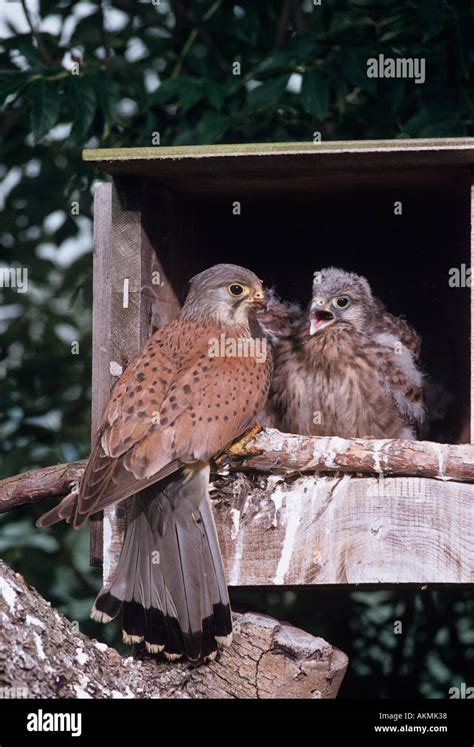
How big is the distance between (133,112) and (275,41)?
2.03 ft

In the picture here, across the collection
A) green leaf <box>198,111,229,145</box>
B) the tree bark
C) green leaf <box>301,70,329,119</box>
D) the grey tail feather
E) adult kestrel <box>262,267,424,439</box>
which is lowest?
the tree bark

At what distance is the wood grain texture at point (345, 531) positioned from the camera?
310 cm

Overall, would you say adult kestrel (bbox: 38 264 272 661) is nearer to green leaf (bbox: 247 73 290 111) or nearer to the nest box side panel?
the nest box side panel

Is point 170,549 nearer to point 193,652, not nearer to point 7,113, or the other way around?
point 193,652

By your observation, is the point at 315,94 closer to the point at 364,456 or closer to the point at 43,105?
the point at 43,105

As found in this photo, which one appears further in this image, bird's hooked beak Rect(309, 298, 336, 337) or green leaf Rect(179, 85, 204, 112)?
green leaf Rect(179, 85, 204, 112)

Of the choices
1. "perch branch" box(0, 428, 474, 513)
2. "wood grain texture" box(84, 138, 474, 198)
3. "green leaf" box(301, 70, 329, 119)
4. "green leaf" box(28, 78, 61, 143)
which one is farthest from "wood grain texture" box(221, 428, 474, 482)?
"green leaf" box(28, 78, 61, 143)

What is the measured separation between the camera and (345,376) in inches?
147

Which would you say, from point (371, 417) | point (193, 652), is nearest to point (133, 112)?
point (371, 417)

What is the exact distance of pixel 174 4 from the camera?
4512 millimetres

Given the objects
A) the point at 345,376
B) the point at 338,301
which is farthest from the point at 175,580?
the point at 338,301

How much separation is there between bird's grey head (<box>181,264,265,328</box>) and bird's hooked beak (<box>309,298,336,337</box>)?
43 centimetres

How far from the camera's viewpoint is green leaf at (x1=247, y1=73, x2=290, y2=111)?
3.86 metres

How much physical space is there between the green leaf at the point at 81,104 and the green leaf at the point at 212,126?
1.22ft
